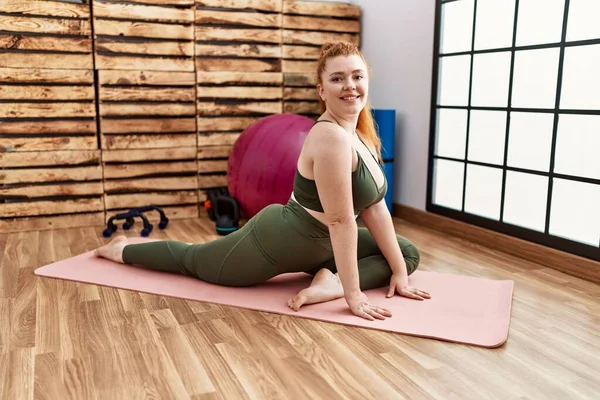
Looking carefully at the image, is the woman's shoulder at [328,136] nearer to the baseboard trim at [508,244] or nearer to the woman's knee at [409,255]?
the woman's knee at [409,255]

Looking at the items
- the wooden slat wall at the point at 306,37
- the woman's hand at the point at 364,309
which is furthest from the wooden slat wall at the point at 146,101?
the woman's hand at the point at 364,309

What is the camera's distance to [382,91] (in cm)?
405

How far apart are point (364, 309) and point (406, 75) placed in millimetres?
2198

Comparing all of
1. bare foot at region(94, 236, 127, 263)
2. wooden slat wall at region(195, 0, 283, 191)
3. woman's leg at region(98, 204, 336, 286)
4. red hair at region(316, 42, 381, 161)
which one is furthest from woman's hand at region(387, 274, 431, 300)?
wooden slat wall at region(195, 0, 283, 191)

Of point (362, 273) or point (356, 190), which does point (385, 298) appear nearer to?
point (362, 273)

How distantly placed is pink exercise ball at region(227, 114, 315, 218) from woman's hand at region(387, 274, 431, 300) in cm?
109

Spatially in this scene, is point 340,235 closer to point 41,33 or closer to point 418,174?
point 418,174

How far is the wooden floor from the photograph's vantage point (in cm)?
154

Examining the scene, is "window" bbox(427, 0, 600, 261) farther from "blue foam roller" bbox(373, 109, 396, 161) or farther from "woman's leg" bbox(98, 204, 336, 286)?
"woman's leg" bbox(98, 204, 336, 286)

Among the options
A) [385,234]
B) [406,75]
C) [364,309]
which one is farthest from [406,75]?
[364,309]

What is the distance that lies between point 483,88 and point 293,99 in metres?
1.38

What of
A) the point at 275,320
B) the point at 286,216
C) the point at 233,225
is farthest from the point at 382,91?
the point at 275,320

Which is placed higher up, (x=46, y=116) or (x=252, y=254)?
(x=46, y=116)

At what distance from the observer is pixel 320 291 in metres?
2.15
